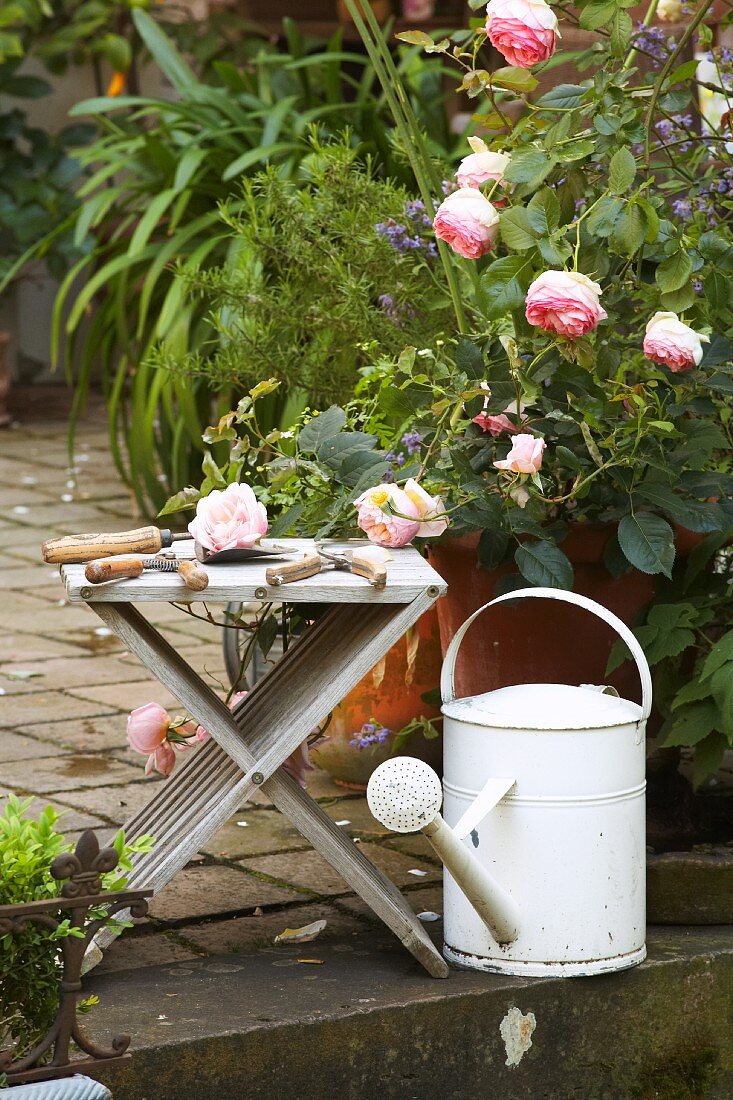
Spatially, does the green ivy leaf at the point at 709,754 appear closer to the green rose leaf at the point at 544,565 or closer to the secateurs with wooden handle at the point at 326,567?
the green rose leaf at the point at 544,565

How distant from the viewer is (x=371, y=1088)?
7.32ft

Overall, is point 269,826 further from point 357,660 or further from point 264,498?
point 357,660

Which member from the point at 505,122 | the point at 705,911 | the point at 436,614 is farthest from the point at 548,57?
the point at 705,911

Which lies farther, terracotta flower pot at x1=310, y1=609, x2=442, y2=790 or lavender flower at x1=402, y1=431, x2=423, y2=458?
terracotta flower pot at x1=310, y1=609, x2=442, y2=790

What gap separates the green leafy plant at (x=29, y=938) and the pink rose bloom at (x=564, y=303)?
0.94m

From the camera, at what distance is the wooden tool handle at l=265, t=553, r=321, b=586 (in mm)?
2135

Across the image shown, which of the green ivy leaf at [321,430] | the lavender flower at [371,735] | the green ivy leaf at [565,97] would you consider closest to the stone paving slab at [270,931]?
the lavender flower at [371,735]

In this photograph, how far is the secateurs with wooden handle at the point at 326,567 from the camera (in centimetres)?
215

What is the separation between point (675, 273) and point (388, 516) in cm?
57

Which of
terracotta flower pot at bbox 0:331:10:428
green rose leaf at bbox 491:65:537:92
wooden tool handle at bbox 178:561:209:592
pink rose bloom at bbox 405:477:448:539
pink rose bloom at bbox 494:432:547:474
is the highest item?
green rose leaf at bbox 491:65:537:92

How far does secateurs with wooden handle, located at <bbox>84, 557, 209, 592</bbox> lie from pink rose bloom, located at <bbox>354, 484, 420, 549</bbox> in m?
0.29

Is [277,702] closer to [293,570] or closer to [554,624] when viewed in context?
[293,570]

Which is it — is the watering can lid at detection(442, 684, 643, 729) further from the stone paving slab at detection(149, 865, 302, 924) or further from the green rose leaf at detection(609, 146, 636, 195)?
the green rose leaf at detection(609, 146, 636, 195)

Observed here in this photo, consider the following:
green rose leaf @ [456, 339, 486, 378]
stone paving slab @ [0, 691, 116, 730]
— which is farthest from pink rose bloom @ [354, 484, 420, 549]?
stone paving slab @ [0, 691, 116, 730]
